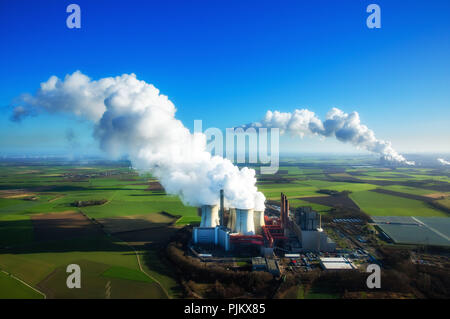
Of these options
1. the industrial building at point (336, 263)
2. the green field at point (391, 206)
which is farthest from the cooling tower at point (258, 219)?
the green field at point (391, 206)

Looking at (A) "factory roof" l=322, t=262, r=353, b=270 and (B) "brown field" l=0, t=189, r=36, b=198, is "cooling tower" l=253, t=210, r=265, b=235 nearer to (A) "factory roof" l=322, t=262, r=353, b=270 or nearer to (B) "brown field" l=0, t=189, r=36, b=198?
(A) "factory roof" l=322, t=262, r=353, b=270

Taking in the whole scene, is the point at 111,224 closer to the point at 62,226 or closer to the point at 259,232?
the point at 62,226

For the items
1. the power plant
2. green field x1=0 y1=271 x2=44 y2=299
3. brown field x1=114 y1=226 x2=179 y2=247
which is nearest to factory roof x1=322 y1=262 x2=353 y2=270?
the power plant

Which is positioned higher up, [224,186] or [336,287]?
[224,186]

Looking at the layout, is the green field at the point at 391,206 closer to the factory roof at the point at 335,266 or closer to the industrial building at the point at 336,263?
the industrial building at the point at 336,263
